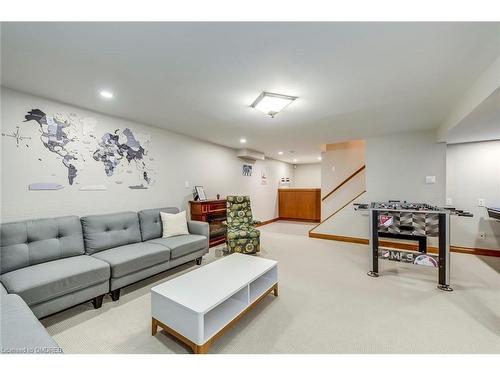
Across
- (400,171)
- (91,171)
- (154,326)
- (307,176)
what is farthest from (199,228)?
(307,176)

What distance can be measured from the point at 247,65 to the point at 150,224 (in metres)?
2.52

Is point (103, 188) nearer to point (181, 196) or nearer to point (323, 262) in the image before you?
point (181, 196)

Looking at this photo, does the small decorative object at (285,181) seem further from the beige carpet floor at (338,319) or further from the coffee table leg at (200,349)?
the coffee table leg at (200,349)

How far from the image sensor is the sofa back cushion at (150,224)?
3.08 m

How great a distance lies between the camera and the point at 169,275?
2877 mm

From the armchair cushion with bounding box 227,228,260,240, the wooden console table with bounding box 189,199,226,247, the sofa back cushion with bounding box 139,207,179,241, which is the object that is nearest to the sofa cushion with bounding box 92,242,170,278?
the sofa back cushion with bounding box 139,207,179,241

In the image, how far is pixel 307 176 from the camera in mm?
8750

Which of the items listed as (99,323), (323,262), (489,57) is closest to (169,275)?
(99,323)

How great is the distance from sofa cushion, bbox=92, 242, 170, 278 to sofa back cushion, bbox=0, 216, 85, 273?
0.99 ft

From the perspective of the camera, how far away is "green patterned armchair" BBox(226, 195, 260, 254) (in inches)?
142

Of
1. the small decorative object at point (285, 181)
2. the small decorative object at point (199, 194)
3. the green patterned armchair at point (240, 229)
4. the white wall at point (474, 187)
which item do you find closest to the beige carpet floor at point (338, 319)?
the green patterned armchair at point (240, 229)

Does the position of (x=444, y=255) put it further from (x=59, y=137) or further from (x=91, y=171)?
(x=59, y=137)
